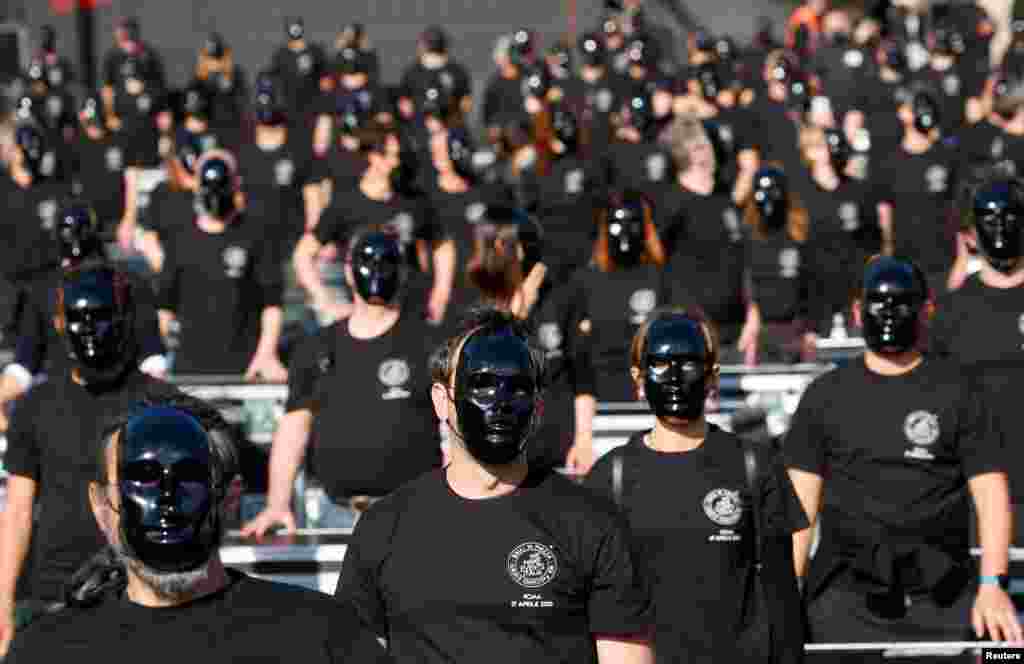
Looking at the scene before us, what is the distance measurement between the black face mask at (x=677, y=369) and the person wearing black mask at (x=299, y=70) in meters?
15.1

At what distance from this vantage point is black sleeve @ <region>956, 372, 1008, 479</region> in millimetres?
5871

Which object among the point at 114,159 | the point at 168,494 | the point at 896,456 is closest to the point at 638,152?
the point at 114,159

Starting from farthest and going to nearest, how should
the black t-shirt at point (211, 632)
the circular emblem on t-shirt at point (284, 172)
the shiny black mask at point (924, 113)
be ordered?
the shiny black mask at point (924, 113)
the circular emblem on t-shirt at point (284, 172)
the black t-shirt at point (211, 632)

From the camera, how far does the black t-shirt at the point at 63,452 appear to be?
18.9 ft

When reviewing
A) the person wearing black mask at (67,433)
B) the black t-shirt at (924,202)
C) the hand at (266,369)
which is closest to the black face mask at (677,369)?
the person wearing black mask at (67,433)

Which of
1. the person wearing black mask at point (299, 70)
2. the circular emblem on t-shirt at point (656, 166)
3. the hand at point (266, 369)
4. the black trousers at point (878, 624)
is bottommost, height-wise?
the black trousers at point (878, 624)

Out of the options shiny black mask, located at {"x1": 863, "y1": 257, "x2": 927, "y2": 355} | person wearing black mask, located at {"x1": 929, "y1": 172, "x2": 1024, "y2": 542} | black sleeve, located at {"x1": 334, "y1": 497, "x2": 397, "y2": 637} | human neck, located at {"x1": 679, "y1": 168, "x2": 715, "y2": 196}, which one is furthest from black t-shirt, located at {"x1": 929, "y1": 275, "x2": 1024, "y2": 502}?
black sleeve, located at {"x1": 334, "y1": 497, "x2": 397, "y2": 637}

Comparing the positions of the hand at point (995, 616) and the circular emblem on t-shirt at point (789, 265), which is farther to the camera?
the circular emblem on t-shirt at point (789, 265)

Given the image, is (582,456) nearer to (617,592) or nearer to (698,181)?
(617,592)

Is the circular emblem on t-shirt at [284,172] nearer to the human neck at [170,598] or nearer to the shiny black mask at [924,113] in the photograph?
the shiny black mask at [924,113]

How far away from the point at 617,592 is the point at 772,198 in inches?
283

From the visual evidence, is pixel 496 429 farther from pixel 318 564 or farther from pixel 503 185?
pixel 503 185

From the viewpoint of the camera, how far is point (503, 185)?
12.4 meters

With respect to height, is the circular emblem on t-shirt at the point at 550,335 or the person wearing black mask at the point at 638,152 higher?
the person wearing black mask at the point at 638,152
